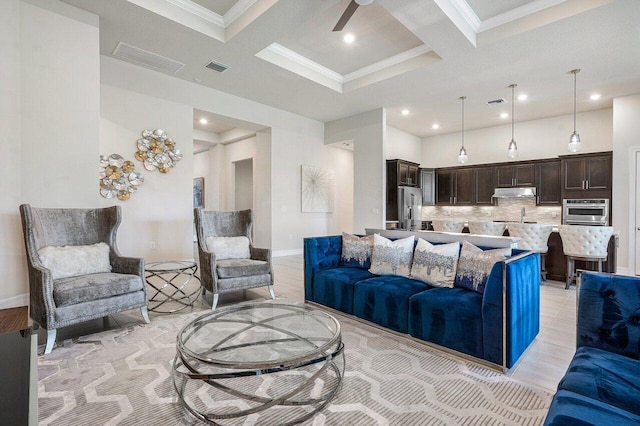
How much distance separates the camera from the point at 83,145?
3.62 m

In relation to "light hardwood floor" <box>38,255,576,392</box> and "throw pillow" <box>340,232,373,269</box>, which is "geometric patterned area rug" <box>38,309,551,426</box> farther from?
"throw pillow" <box>340,232,373,269</box>

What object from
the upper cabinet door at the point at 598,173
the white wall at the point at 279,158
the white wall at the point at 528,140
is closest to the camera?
the white wall at the point at 279,158

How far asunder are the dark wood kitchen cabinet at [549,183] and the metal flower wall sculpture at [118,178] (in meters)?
8.25

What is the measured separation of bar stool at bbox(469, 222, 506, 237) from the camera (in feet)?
17.3

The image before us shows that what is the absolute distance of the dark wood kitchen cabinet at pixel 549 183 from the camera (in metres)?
6.98

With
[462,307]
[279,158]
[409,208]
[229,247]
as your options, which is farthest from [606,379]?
[409,208]

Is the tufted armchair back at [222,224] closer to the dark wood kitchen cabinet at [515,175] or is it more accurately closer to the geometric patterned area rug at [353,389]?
the geometric patterned area rug at [353,389]

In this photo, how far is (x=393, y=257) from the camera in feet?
9.97

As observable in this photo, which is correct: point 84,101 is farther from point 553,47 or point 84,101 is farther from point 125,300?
point 553,47

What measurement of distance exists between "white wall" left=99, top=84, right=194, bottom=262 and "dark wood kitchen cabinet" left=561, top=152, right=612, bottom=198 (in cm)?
772

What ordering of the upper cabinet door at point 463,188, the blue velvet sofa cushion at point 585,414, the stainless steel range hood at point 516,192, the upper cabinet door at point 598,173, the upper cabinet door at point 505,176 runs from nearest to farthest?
1. the blue velvet sofa cushion at point 585,414
2. the upper cabinet door at point 598,173
3. the stainless steel range hood at point 516,192
4. the upper cabinet door at point 505,176
5. the upper cabinet door at point 463,188

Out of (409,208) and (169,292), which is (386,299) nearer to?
(169,292)

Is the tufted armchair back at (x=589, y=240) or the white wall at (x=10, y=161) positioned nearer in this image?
the white wall at (x=10, y=161)

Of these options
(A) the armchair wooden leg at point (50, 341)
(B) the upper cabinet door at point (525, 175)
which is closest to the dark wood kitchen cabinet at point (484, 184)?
(B) the upper cabinet door at point (525, 175)
